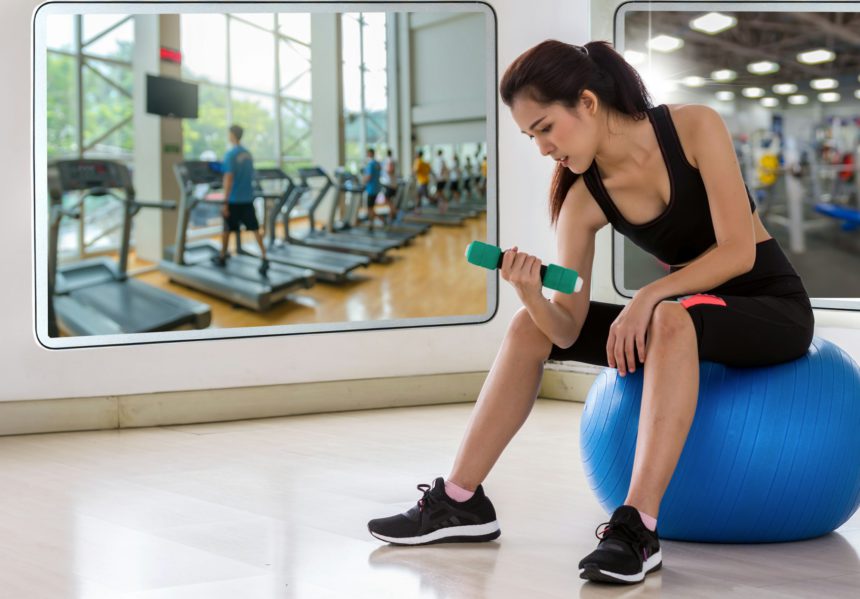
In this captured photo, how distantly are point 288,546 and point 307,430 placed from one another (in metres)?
1.28

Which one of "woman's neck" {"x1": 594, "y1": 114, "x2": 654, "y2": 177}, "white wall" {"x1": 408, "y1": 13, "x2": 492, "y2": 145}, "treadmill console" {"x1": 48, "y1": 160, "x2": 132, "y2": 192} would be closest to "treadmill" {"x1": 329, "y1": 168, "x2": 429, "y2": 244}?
"white wall" {"x1": 408, "y1": 13, "x2": 492, "y2": 145}

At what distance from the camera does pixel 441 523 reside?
1.91m

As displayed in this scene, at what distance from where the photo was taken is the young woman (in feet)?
5.40

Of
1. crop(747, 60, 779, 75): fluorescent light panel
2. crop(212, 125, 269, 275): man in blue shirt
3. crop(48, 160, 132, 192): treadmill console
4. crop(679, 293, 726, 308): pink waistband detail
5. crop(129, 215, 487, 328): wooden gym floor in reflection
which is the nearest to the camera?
crop(679, 293, 726, 308): pink waistband detail

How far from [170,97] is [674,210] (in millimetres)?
7470

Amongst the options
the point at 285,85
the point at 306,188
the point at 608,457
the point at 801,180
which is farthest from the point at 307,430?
the point at 801,180

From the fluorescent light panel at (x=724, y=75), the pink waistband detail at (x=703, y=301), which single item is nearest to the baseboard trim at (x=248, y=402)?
the pink waistband detail at (x=703, y=301)

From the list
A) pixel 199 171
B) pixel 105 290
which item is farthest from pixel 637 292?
pixel 199 171

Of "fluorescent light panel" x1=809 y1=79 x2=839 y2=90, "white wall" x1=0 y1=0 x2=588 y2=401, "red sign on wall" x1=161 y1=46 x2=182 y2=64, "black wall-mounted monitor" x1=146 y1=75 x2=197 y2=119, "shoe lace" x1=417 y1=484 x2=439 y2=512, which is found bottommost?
"shoe lace" x1=417 y1=484 x2=439 y2=512

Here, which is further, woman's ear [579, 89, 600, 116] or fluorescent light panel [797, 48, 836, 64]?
fluorescent light panel [797, 48, 836, 64]

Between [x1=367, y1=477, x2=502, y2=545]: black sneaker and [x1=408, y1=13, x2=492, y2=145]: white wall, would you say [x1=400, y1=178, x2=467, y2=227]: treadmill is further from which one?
[x1=367, y1=477, x2=502, y2=545]: black sneaker

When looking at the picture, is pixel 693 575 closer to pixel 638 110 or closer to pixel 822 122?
pixel 638 110

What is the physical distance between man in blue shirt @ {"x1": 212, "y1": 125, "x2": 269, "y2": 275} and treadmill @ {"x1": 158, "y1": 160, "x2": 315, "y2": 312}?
0.45ft

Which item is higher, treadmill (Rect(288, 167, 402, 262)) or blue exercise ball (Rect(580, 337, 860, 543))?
treadmill (Rect(288, 167, 402, 262))
